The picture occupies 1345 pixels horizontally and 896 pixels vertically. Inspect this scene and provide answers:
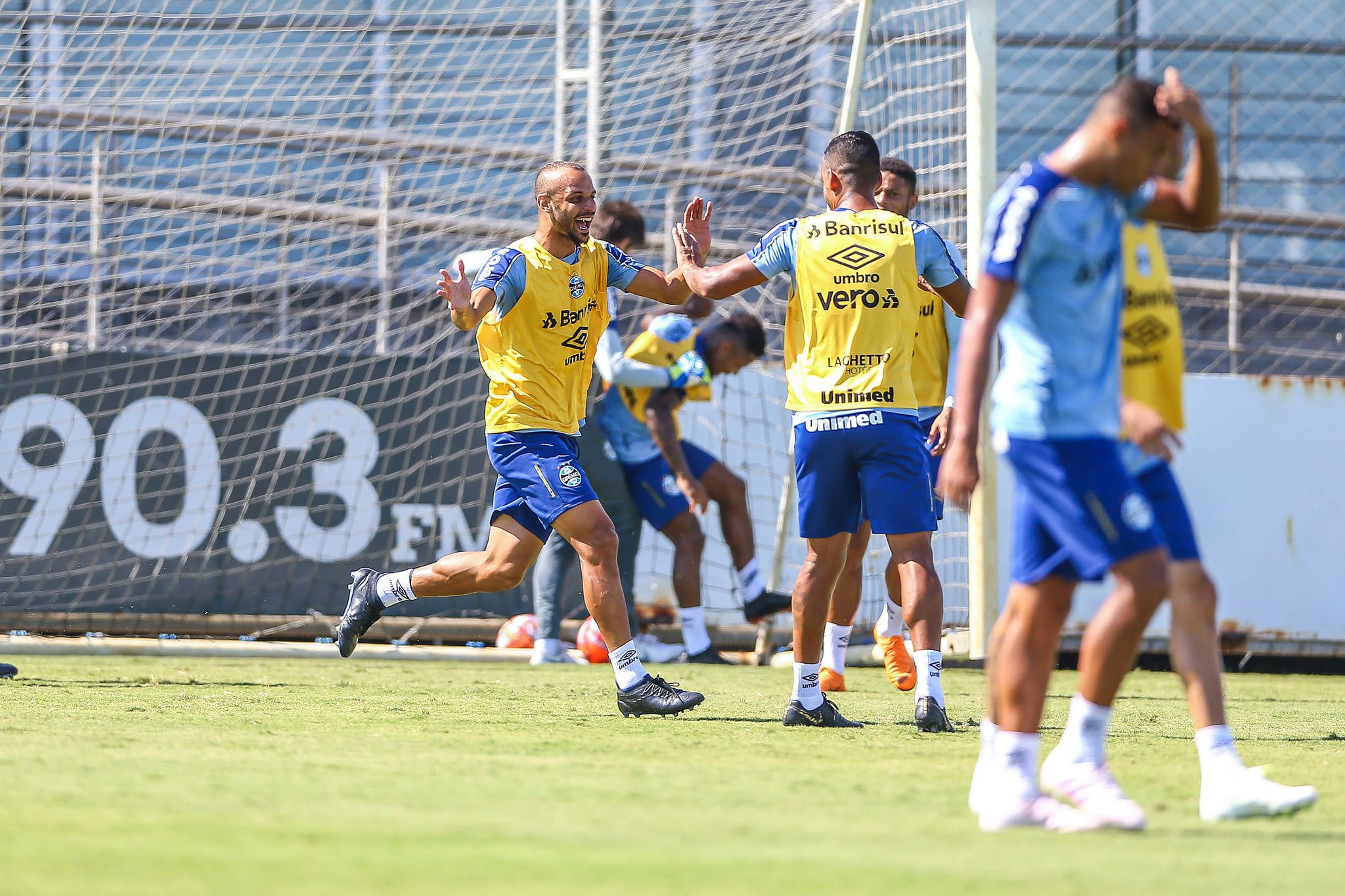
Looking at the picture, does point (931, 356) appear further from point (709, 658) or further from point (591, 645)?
point (591, 645)

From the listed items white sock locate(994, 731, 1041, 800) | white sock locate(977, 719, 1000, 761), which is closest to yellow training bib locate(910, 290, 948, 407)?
white sock locate(977, 719, 1000, 761)

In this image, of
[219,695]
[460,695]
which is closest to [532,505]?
[460,695]

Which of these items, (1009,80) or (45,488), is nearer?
(45,488)

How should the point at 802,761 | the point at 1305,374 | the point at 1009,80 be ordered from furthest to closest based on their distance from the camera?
the point at 1009,80, the point at 1305,374, the point at 802,761

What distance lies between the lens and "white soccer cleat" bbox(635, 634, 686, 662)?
1005 centimetres

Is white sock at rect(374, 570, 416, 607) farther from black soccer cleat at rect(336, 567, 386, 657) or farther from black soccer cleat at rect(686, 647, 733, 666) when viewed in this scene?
black soccer cleat at rect(686, 647, 733, 666)

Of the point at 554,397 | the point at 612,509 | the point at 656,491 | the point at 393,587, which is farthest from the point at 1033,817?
the point at 612,509

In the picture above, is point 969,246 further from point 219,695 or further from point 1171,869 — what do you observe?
point 1171,869

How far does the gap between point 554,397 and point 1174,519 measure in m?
3.16

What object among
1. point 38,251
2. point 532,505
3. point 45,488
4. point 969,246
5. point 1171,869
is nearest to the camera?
point 1171,869

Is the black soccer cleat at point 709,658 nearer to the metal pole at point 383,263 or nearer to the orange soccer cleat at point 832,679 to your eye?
the orange soccer cleat at point 832,679

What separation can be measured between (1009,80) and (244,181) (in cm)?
755

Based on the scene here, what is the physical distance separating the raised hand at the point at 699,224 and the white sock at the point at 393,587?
1.97 meters

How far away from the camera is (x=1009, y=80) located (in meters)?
14.6
